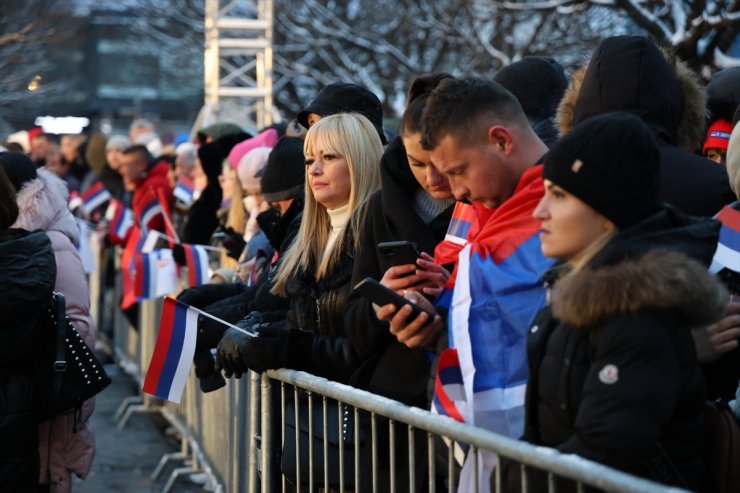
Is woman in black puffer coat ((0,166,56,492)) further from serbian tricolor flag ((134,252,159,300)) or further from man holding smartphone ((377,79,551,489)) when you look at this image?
serbian tricolor flag ((134,252,159,300))

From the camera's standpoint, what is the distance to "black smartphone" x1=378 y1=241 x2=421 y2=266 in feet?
13.7

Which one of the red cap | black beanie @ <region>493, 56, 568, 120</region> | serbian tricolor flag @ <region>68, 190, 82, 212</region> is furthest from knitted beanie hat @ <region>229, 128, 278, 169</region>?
serbian tricolor flag @ <region>68, 190, 82, 212</region>

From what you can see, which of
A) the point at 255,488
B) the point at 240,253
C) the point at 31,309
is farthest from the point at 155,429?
the point at 255,488

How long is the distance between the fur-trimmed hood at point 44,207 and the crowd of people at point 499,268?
0.01m

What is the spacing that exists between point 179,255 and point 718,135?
471 centimetres

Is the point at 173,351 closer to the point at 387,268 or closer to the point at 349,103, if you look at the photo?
the point at 387,268

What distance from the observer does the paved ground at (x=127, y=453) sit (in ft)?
29.1

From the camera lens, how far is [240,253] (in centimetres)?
829

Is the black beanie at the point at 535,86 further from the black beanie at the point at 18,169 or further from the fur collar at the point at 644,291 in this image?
the black beanie at the point at 18,169

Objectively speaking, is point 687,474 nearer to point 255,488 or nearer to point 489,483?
point 489,483

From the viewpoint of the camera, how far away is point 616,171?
333cm

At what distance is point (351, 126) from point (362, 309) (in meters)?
1.11

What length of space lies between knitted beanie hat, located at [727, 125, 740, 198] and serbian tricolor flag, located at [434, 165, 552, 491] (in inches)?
29.5

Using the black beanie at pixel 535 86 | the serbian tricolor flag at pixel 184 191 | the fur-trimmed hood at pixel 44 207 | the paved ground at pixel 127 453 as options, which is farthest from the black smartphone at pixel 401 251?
the serbian tricolor flag at pixel 184 191
